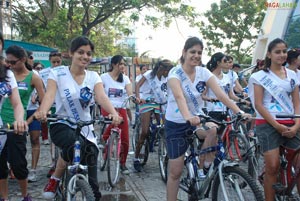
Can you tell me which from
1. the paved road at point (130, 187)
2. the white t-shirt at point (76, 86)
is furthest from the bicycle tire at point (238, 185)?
the paved road at point (130, 187)

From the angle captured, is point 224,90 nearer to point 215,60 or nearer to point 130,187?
point 215,60

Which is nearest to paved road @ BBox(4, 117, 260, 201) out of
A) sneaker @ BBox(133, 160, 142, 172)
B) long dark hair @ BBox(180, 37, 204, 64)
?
sneaker @ BBox(133, 160, 142, 172)

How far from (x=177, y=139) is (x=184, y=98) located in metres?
0.44

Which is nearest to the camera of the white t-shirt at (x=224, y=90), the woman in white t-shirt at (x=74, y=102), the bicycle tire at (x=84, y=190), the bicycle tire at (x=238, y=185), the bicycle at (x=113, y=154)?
the bicycle tire at (x=84, y=190)

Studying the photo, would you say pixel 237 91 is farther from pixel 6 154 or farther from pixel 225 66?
pixel 6 154

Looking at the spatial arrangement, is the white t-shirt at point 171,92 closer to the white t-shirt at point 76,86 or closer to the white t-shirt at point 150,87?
the white t-shirt at point 76,86

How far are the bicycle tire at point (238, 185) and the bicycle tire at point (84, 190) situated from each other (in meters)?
1.18

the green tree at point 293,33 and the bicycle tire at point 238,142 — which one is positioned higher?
the green tree at point 293,33

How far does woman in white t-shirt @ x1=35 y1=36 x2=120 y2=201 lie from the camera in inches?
147

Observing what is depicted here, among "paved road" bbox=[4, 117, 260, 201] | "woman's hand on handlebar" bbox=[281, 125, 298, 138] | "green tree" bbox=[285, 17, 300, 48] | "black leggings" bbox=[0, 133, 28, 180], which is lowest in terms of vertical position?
"paved road" bbox=[4, 117, 260, 201]

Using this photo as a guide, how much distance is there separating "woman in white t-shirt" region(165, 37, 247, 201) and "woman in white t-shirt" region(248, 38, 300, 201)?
37cm

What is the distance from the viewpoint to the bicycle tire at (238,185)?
3.34 m

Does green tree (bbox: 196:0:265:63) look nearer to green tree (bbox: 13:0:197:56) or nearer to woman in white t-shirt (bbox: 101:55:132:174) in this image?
green tree (bbox: 13:0:197:56)

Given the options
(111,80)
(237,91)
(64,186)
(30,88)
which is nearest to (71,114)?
(64,186)
